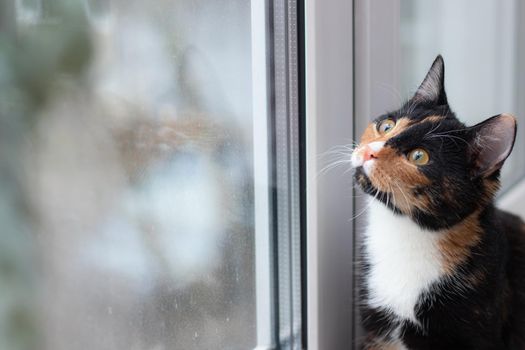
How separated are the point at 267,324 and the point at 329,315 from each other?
11cm

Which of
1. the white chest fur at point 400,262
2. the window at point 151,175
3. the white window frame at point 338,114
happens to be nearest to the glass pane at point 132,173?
the window at point 151,175

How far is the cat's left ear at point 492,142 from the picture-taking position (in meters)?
0.70

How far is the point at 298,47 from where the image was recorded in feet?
2.83

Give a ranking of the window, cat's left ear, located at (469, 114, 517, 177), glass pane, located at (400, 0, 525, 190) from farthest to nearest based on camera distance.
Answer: glass pane, located at (400, 0, 525, 190)
cat's left ear, located at (469, 114, 517, 177)
the window

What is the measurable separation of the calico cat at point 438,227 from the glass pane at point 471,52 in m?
0.36

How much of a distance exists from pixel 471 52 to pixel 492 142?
0.84m

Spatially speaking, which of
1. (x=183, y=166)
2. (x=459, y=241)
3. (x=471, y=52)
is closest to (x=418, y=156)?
(x=459, y=241)

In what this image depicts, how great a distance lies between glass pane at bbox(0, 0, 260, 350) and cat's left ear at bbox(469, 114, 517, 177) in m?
0.34

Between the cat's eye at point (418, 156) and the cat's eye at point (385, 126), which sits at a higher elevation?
the cat's eye at point (385, 126)

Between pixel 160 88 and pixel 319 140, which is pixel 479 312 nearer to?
pixel 319 140

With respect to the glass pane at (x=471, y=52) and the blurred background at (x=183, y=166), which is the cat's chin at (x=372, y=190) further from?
the glass pane at (x=471, y=52)

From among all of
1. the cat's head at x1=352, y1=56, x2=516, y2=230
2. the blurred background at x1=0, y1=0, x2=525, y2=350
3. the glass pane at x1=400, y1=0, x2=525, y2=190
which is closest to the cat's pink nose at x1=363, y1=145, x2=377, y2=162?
the cat's head at x1=352, y1=56, x2=516, y2=230

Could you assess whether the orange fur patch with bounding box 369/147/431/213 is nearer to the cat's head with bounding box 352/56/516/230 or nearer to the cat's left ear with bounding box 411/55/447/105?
the cat's head with bounding box 352/56/516/230

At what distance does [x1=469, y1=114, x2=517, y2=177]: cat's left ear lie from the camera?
70 centimetres
